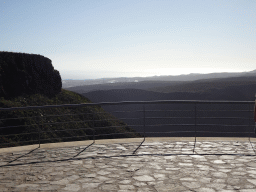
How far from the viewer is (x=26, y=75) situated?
25656mm

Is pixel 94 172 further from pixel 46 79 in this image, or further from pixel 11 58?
pixel 46 79

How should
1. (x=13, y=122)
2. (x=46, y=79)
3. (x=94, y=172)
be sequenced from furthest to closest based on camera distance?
(x=46, y=79) → (x=13, y=122) → (x=94, y=172)

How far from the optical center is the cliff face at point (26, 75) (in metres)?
23.4

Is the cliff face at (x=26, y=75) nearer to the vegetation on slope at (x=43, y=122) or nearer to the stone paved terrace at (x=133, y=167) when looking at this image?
the vegetation on slope at (x=43, y=122)

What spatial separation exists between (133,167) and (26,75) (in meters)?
23.9

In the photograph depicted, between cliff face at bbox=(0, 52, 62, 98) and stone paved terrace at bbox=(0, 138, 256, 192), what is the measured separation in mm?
19620

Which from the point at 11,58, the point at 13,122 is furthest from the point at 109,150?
the point at 11,58

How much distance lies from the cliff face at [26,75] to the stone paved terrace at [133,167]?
1962 cm

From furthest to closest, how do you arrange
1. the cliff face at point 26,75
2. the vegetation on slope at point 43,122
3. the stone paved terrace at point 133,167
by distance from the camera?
the cliff face at point 26,75 → the vegetation on slope at point 43,122 → the stone paved terrace at point 133,167

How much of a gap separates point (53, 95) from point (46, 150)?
24.8m

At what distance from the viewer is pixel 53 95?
29.8 meters

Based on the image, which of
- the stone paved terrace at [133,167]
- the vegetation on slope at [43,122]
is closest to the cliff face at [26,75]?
the vegetation on slope at [43,122]

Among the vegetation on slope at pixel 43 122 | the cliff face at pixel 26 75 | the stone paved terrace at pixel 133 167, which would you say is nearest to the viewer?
the stone paved terrace at pixel 133 167

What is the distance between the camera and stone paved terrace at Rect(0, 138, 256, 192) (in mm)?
3826
